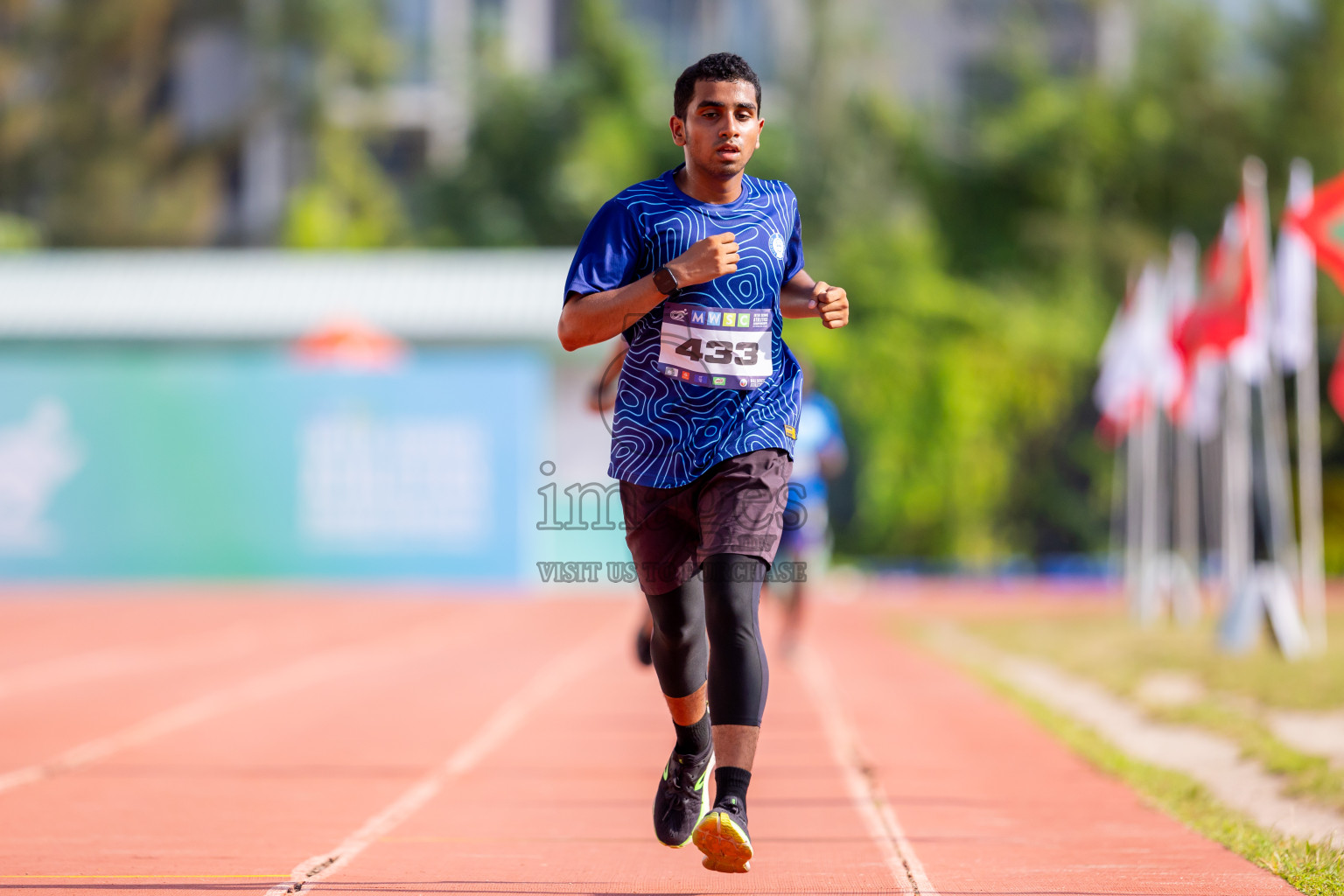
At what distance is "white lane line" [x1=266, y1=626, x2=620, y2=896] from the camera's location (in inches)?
177

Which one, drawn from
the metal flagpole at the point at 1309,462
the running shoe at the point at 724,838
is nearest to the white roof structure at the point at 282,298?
the metal flagpole at the point at 1309,462

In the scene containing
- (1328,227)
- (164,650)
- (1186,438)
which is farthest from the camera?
(1186,438)

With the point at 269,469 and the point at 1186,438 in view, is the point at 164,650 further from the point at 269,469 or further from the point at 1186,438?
the point at 1186,438

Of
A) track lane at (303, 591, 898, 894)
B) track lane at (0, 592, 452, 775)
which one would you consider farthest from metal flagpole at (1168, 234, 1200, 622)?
track lane at (303, 591, 898, 894)

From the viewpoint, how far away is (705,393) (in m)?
4.14

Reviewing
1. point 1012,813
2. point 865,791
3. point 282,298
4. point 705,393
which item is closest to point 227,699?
point 865,791

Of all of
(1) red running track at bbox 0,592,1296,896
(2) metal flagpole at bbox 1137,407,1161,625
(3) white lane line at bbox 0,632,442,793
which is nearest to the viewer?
(1) red running track at bbox 0,592,1296,896

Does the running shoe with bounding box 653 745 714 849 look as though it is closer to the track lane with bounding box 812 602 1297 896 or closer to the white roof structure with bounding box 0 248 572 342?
the track lane with bounding box 812 602 1297 896

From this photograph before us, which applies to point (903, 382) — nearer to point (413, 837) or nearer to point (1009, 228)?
point (1009, 228)

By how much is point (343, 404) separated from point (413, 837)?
17104mm

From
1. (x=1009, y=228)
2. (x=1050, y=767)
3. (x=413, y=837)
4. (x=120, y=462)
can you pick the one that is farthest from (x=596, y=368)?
(x=413, y=837)

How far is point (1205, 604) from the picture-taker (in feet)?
61.1

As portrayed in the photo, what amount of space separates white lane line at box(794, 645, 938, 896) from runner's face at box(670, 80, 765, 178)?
1.81 meters

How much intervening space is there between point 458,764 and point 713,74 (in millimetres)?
3644
